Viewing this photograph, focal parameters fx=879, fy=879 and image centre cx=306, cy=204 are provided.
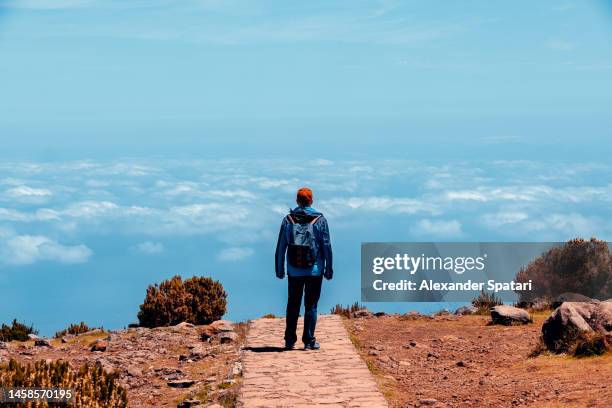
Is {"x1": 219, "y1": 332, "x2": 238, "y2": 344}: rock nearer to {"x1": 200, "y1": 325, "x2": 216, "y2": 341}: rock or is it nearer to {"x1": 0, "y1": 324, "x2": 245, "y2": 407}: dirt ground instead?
{"x1": 0, "y1": 324, "x2": 245, "y2": 407}: dirt ground

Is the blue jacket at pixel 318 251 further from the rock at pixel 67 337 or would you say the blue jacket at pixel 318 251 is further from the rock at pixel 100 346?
the rock at pixel 67 337

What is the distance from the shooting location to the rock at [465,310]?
22.2 meters

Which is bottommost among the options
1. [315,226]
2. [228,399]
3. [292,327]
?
[228,399]

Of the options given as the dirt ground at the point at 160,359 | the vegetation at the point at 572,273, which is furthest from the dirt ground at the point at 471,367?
the vegetation at the point at 572,273

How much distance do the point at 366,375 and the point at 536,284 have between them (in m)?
12.2

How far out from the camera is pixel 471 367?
15.7m

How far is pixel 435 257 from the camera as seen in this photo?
23.4 metres

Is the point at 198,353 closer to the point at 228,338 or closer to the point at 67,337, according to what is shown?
the point at 228,338

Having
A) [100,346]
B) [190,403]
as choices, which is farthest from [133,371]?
[190,403]

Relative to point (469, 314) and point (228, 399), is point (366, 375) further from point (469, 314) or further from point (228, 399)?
point (469, 314)

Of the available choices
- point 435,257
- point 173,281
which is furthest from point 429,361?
point 173,281

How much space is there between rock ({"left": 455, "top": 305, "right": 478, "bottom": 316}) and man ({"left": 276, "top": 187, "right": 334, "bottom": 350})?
27.1 ft

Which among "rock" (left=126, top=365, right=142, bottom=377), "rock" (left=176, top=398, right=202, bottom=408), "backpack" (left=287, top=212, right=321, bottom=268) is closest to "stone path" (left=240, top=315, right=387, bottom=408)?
"rock" (left=176, top=398, right=202, bottom=408)

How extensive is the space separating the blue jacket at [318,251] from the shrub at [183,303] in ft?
28.9
